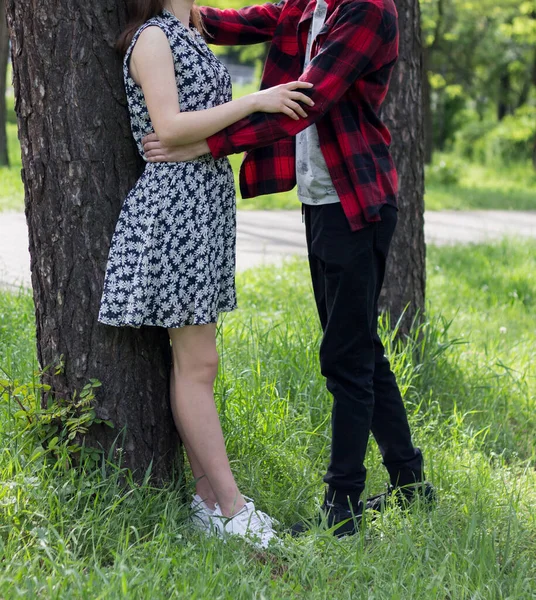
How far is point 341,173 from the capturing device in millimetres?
2762

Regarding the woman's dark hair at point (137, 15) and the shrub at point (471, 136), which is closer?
the woman's dark hair at point (137, 15)

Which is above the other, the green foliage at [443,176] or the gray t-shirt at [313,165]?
the gray t-shirt at [313,165]

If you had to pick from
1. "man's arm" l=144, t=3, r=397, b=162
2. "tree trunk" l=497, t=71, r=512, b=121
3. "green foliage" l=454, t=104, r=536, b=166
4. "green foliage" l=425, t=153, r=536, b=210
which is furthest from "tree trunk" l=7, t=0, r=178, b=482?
"tree trunk" l=497, t=71, r=512, b=121

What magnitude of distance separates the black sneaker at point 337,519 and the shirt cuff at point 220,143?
1277 millimetres

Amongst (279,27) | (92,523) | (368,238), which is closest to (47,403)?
(92,523)

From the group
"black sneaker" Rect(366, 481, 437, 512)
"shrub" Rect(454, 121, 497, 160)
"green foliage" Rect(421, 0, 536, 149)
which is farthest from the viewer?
"shrub" Rect(454, 121, 497, 160)

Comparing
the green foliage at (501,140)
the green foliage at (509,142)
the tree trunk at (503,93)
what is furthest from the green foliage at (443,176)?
the tree trunk at (503,93)

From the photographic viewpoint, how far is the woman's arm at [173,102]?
8.39ft

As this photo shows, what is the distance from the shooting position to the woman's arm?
8.39 ft

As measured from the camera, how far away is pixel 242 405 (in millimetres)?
3488

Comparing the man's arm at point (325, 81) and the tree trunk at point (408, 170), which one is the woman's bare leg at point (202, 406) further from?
the tree trunk at point (408, 170)

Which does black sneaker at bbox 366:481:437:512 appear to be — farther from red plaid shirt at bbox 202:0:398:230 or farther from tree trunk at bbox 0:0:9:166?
tree trunk at bbox 0:0:9:166

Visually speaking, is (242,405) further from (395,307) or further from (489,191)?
(489,191)

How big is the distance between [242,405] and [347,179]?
1169mm
